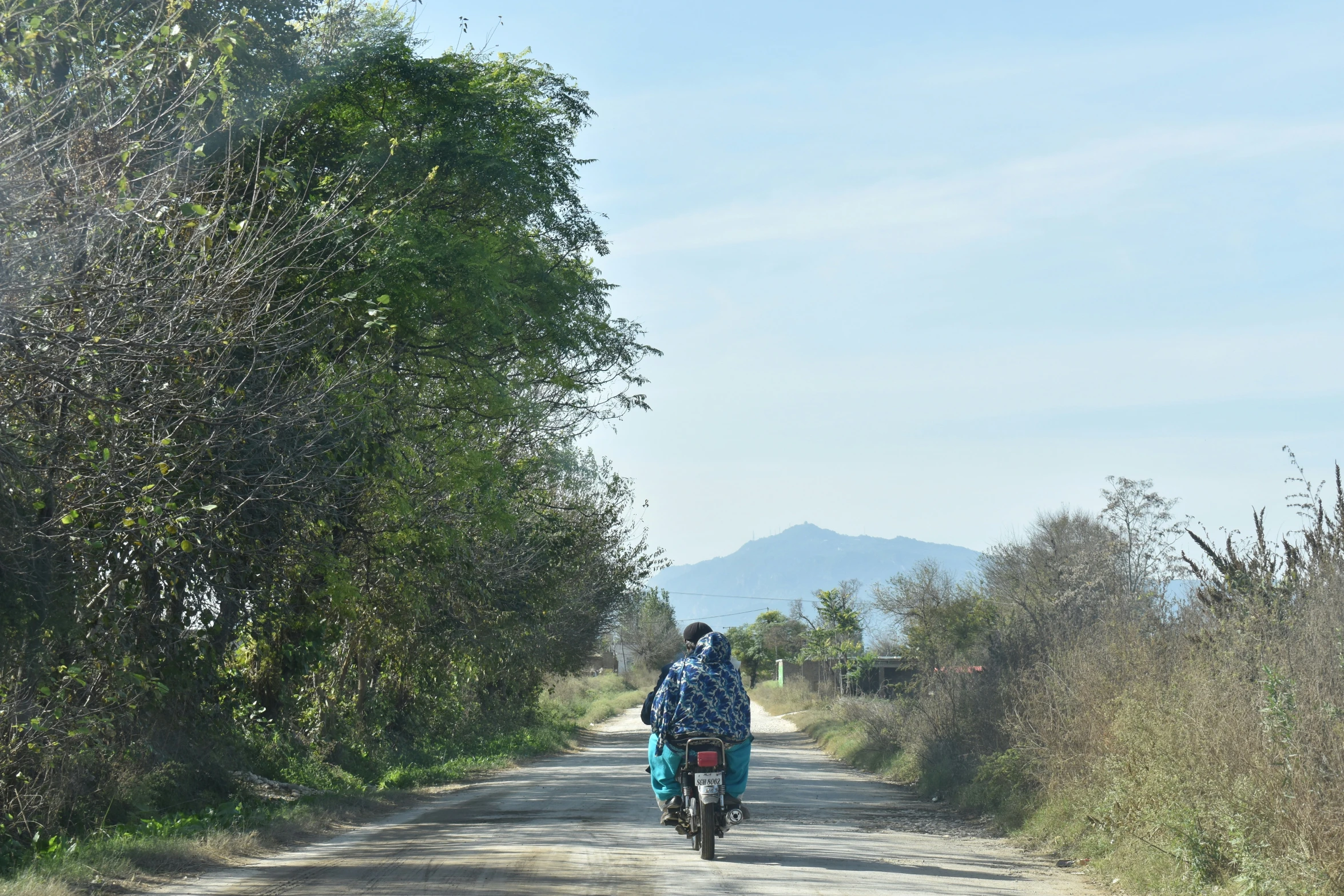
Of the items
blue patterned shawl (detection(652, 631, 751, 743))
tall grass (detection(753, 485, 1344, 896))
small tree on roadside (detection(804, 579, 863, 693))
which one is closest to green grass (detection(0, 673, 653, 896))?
blue patterned shawl (detection(652, 631, 751, 743))

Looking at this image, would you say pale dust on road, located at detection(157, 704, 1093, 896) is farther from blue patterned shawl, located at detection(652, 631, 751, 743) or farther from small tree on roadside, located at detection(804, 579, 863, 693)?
small tree on roadside, located at detection(804, 579, 863, 693)

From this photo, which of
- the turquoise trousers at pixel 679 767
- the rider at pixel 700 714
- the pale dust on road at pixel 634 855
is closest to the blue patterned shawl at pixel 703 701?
the rider at pixel 700 714

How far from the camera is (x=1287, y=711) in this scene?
8961 millimetres

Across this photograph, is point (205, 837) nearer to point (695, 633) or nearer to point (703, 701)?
point (703, 701)

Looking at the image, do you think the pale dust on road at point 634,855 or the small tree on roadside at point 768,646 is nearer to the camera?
the pale dust on road at point 634,855

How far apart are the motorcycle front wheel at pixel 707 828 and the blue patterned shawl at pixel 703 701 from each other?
63cm

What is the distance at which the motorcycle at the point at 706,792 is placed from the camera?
34.8 feet

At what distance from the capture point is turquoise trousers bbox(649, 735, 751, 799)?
436 inches

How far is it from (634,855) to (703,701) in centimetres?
158

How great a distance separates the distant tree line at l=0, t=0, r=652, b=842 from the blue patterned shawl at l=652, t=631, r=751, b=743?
4.16 metres

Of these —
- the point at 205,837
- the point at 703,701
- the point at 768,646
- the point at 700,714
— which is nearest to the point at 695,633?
the point at 703,701

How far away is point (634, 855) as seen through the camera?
1111 centimetres

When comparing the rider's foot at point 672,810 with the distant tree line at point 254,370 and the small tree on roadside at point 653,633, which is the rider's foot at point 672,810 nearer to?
the distant tree line at point 254,370

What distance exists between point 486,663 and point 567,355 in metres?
9.12
